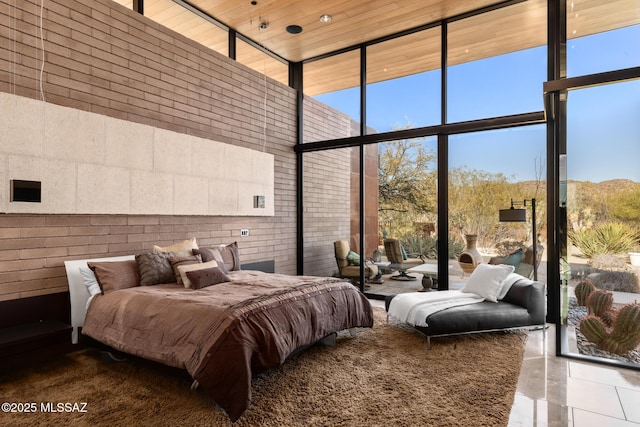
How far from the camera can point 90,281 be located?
3.45 metres

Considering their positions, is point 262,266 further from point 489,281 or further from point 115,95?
point 489,281

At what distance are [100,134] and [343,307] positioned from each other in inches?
114

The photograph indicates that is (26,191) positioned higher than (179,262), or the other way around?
(26,191)

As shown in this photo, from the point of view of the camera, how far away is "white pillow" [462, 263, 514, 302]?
408 cm

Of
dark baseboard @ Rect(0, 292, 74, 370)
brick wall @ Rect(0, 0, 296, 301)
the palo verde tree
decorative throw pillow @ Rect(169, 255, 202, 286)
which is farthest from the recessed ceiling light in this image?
dark baseboard @ Rect(0, 292, 74, 370)

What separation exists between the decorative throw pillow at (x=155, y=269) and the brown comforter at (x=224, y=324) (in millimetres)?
149

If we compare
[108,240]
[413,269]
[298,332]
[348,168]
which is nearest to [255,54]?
[348,168]

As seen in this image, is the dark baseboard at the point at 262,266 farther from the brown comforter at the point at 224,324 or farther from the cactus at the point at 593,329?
the cactus at the point at 593,329

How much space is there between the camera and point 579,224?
3402mm

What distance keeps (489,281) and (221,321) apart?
9.78 feet

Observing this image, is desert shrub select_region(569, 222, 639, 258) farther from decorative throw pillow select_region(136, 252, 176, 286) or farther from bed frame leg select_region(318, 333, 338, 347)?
decorative throw pillow select_region(136, 252, 176, 286)

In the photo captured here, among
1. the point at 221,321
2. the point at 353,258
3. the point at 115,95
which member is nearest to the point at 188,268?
the point at 221,321

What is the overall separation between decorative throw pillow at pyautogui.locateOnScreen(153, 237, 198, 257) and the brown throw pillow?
482mm

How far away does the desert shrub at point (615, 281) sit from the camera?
10.2ft
